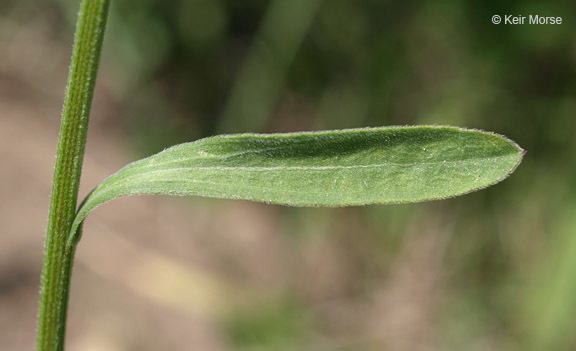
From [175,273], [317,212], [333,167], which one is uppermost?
[317,212]

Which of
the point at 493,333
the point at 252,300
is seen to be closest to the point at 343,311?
the point at 252,300

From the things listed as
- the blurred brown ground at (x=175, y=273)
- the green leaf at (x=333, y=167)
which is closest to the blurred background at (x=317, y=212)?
the blurred brown ground at (x=175, y=273)

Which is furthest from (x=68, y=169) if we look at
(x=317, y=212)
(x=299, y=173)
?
(x=317, y=212)

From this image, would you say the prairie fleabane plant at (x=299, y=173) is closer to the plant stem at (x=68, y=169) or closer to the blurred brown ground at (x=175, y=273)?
the plant stem at (x=68, y=169)

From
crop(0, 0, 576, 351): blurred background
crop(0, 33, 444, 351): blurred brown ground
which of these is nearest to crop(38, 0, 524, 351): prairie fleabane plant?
crop(0, 0, 576, 351): blurred background

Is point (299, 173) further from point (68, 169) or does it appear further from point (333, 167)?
point (68, 169)

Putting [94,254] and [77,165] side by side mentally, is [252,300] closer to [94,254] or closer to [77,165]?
[94,254]

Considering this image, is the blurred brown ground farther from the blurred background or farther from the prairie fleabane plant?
the prairie fleabane plant
